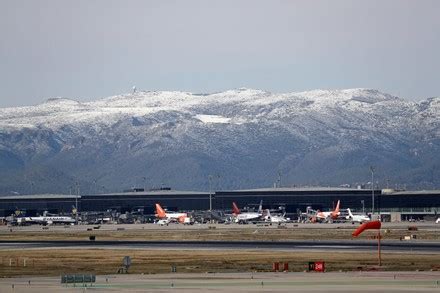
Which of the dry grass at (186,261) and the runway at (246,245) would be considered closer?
the dry grass at (186,261)

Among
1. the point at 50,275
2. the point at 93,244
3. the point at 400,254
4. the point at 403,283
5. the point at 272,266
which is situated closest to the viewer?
the point at 403,283

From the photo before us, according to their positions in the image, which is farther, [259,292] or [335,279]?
[335,279]

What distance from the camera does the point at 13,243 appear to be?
16838 cm

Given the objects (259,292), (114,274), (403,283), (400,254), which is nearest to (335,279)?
(403,283)

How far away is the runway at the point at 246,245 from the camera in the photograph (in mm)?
142000

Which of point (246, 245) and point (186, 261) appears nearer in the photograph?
point (186, 261)

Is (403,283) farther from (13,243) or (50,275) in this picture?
(13,243)

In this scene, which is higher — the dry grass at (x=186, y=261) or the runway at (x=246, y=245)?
the runway at (x=246, y=245)

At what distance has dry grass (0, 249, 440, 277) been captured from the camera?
11200cm

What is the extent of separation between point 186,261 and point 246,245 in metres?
30.3

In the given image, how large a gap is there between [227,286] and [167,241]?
2982 inches

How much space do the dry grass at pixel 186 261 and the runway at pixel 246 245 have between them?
8950mm

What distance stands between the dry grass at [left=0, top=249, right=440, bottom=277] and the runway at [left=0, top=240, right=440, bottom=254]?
8.95 m

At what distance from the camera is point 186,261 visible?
122 m
